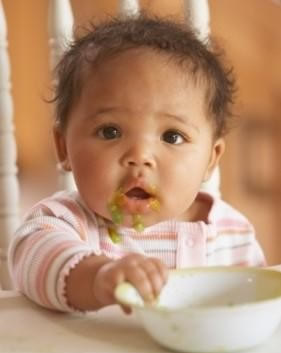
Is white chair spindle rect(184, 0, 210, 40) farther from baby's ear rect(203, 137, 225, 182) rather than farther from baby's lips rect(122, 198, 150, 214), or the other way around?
baby's lips rect(122, 198, 150, 214)

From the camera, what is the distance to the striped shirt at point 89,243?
2.10ft

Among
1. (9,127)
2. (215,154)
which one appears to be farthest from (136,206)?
(9,127)

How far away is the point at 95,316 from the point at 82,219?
0.24 m

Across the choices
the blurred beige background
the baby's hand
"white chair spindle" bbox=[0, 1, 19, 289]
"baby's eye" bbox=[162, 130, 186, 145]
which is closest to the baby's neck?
"baby's eye" bbox=[162, 130, 186, 145]

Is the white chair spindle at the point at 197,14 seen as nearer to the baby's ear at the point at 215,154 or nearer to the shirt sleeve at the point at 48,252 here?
the baby's ear at the point at 215,154

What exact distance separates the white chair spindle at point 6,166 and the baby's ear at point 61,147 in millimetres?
182

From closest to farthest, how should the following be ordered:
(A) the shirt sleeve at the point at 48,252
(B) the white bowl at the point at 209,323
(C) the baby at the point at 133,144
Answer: (B) the white bowl at the point at 209,323, (A) the shirt sleeve at the point at 48,252, (C) the baby at the point at 133,144

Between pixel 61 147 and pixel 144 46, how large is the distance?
0.18 m

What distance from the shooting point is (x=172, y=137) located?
2.67 feet

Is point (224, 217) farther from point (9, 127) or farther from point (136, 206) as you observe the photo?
point (9, 127)

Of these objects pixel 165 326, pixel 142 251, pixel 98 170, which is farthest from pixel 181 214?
pixel 165 326

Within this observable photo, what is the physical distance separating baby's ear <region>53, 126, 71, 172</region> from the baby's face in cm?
4

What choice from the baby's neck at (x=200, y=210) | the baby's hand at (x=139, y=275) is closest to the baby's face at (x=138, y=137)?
the baby's neck at (x=200, y=210)

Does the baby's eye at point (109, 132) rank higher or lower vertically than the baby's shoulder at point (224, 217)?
higher
